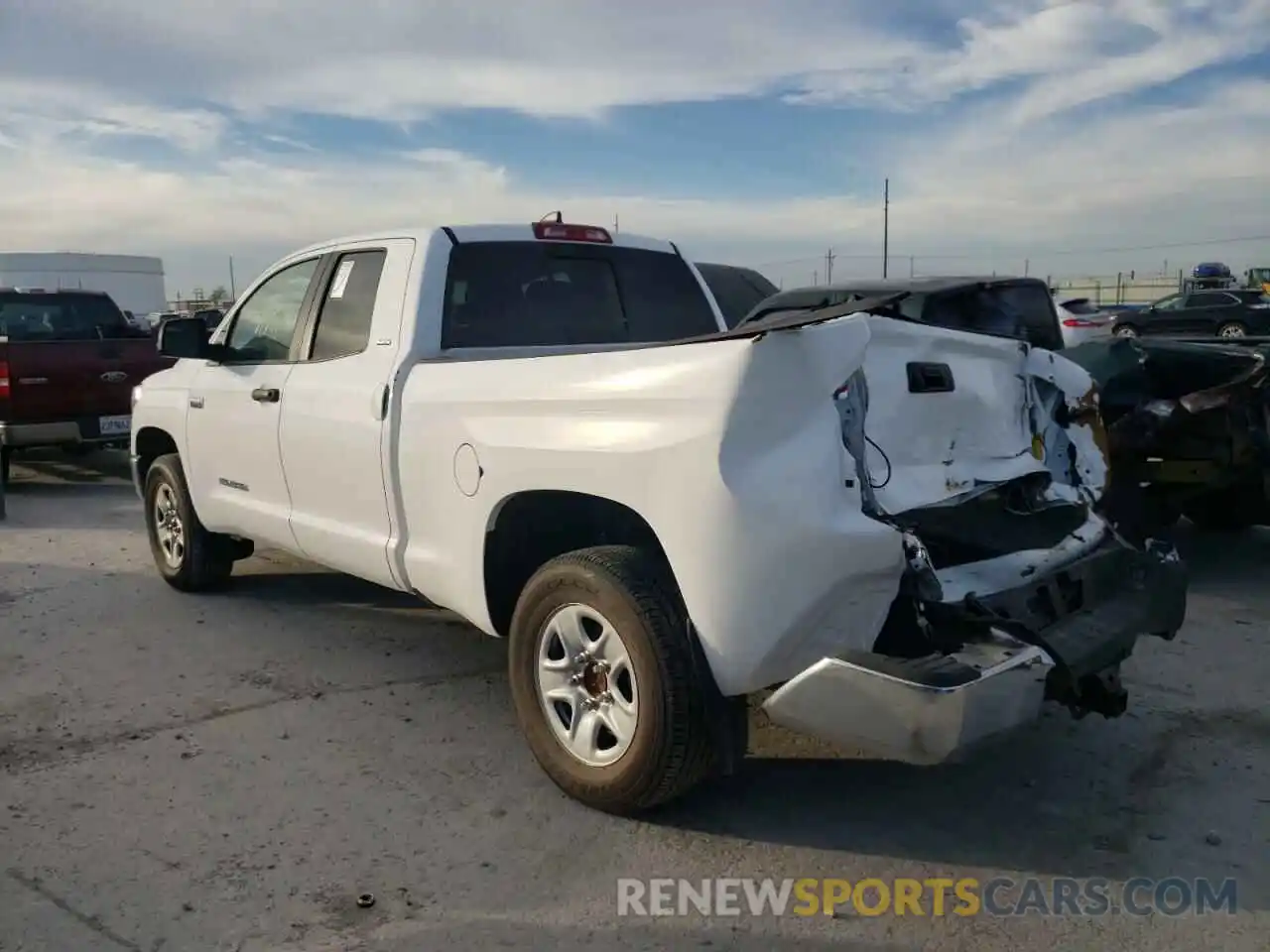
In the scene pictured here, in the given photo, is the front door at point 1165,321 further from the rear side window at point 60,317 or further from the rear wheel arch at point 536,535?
the rear wheel arch at point 536,535

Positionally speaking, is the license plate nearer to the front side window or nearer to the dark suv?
the front side window

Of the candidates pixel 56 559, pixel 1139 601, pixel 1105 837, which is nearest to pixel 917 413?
pixel 1139 601

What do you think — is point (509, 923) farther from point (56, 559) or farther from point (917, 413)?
point (56, 559)

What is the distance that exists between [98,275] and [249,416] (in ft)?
98.1

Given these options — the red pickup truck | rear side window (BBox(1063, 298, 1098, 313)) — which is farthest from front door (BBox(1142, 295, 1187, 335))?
the red pickup truck

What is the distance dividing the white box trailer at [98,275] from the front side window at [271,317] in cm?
2437

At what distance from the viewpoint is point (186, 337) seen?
5641 mm

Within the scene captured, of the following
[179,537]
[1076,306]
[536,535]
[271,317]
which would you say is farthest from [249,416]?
[1076,306]

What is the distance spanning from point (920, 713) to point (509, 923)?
1.22m

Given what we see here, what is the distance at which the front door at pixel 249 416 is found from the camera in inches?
210

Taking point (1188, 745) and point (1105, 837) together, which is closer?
point (1105, 837)

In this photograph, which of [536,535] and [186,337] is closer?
[536,535]

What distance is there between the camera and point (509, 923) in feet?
10.2

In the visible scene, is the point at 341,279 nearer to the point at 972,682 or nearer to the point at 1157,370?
the point at 972,682
